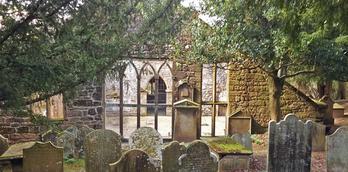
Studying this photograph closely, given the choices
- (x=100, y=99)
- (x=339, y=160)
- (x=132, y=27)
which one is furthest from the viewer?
(x=100, y=99)

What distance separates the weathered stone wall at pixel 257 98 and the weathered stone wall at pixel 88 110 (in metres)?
3.58

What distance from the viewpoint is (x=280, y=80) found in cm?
874

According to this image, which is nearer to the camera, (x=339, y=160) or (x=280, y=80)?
(x=339, y=160)

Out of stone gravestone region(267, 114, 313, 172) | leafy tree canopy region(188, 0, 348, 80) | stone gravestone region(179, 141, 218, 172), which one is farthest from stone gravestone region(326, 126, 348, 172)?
stone gravestone region(179, 141, 218, 172)

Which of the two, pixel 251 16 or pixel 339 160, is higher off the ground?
pixel 251 16

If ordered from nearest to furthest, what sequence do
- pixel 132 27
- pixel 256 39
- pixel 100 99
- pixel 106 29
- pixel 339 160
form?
pixel 106 29 < pixel 132 27 < pixel 339 160 < pixel 256 39 < pixel 100 99

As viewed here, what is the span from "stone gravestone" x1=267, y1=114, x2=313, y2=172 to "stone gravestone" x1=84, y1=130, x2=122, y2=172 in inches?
93.0

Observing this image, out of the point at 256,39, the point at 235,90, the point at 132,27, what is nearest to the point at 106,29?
the point at 132,27

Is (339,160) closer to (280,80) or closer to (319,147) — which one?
(319,147)

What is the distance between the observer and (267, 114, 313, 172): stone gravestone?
559 cm

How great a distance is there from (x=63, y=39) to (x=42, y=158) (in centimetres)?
210

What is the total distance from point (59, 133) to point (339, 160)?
473 centimetres

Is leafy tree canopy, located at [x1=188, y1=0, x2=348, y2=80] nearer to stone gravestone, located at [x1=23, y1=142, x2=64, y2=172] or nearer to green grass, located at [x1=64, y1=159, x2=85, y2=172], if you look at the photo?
green grass, located at [x1=64, y1=159, x2=85, y2=172]

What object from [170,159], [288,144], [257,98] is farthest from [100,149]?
[257,98]
